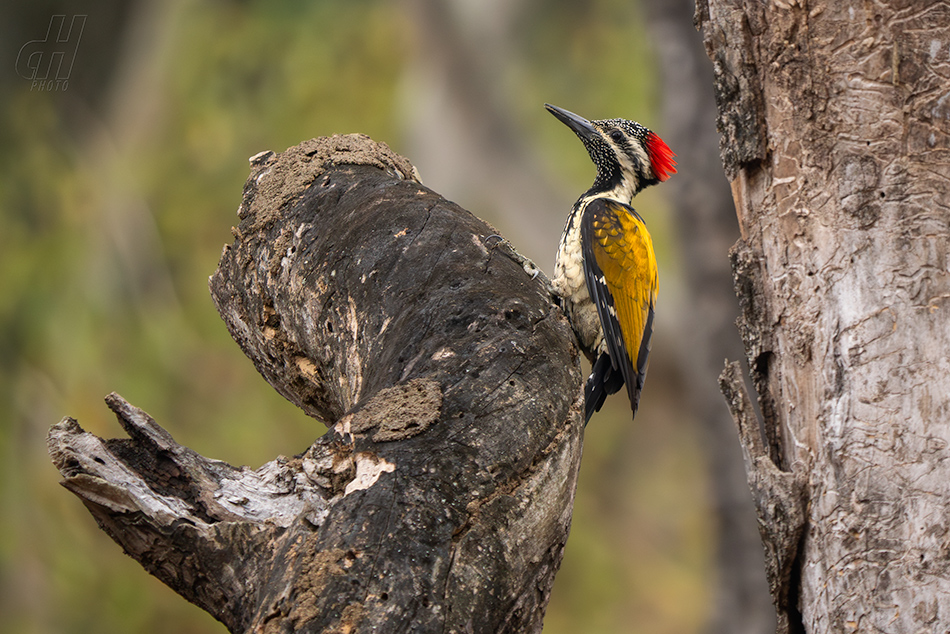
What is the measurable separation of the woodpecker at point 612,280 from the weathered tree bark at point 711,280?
4.96 feet

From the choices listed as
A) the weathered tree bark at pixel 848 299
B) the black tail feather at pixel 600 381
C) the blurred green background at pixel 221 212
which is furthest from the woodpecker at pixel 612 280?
the blurred green background at pixel 221 212

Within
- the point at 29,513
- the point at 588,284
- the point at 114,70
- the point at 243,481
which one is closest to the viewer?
the point at 243,481

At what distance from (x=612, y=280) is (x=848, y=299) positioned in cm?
109

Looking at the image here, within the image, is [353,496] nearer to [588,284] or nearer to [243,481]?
[243,481]

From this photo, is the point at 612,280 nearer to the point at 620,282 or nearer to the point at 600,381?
the point at 620,282

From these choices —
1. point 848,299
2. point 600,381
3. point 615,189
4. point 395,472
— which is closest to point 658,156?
point 615,189

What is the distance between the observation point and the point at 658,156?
109 inches

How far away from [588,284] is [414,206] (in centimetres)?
85

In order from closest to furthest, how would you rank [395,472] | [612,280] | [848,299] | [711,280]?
[395,472] → [848,299] → [612,280] → [711,280]

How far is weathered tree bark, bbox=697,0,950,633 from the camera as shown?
1.28m

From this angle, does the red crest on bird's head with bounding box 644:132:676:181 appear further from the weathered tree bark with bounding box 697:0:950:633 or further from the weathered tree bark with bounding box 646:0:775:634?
the weathered tree bark with bounding box 646:0:775:634

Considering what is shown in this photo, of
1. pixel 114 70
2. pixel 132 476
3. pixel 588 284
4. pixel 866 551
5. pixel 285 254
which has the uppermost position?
pixel 114 70

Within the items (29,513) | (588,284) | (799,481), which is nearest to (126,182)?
(29,513)

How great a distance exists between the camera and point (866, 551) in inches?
51.1
